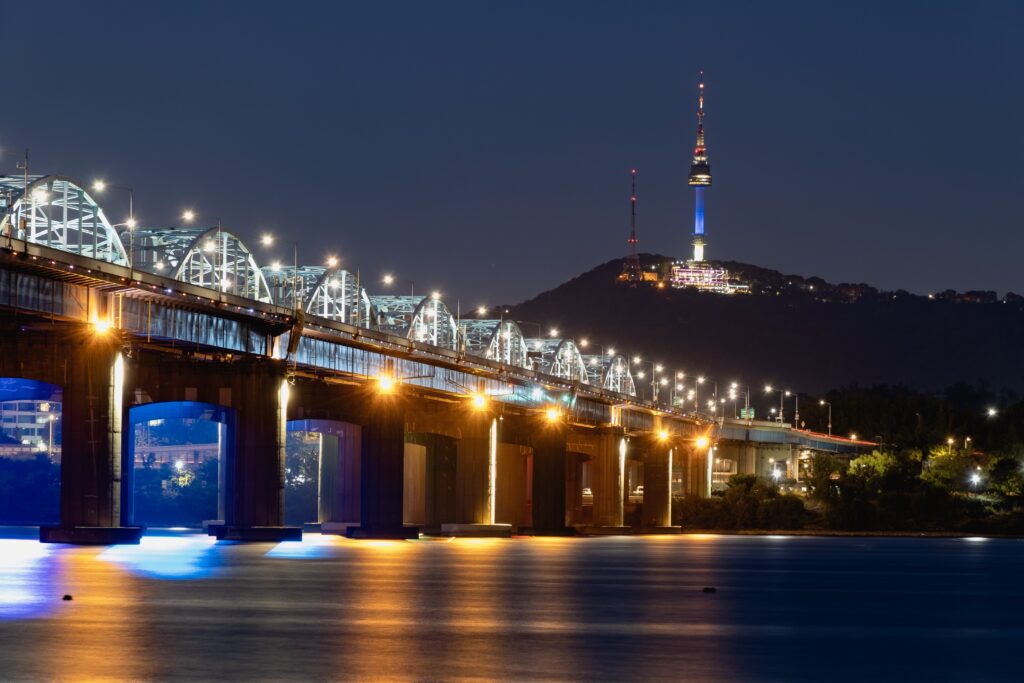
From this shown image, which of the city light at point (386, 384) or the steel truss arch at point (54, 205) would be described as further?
the city light at point (386, 384)

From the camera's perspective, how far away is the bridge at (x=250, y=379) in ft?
294

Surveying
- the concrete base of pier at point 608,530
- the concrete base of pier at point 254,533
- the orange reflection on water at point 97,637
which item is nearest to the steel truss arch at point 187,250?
the concrete base of pier at point 254,533

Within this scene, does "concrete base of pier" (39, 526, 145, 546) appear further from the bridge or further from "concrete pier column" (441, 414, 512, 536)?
"concrete pier column" (441, 414, 512, 536)

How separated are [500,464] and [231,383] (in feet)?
266

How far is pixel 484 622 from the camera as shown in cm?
4172

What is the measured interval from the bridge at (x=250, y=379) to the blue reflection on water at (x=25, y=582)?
1032cm

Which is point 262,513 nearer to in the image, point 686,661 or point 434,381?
point 434,381

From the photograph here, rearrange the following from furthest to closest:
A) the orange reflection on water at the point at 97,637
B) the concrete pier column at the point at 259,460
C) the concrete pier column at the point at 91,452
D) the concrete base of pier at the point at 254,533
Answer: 1. the concrete pier column at the point at 259,460
2. the concrete base of pier at the point at 254,533
3. the concrete pier column at the point at 91,452
4. the orange reflection on water at the point at 97,637

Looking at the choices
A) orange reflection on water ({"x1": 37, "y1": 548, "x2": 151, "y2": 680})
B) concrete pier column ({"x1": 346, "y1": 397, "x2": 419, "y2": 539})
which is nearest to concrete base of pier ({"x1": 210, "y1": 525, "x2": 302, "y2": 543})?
concrete pier column ({"x1": 346, "y1": 397, "x2": 419, "y2": 539})

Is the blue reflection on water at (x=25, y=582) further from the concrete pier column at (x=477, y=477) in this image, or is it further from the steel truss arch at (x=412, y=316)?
the steel truss arch at (x=412, y=316)

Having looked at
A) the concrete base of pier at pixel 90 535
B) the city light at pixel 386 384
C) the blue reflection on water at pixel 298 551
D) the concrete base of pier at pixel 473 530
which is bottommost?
the concrete base of pier at pixel 473 530

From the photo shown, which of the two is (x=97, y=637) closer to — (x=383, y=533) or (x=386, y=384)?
(x=383, y=533)

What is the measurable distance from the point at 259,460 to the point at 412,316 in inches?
2274

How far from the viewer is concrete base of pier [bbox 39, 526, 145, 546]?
88438 millimetres
